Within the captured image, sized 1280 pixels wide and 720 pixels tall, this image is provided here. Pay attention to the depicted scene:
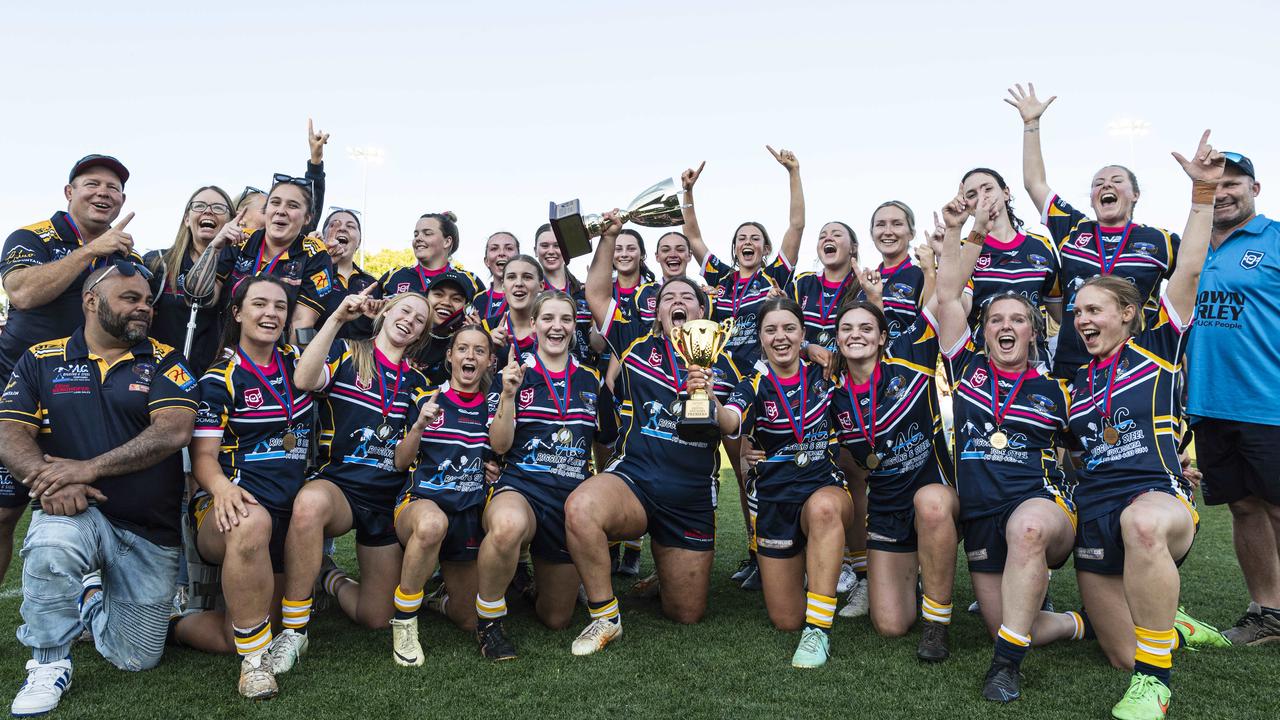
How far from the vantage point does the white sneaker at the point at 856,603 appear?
4996 millimetres

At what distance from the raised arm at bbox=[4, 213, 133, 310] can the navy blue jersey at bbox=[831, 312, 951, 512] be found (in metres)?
3.98

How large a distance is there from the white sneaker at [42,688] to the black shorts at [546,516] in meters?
2.07

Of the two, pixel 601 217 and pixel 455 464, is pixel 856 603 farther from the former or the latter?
pixel 601 217

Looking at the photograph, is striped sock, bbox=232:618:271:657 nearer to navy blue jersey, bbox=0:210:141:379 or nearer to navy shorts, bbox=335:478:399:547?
navy shorts, bbox=335:478:399:547

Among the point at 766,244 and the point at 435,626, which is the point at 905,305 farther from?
the point at 435,626

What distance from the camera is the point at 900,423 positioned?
4.69 meters

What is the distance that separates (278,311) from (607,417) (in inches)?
93.9

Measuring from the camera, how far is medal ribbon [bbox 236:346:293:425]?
14.1 ft

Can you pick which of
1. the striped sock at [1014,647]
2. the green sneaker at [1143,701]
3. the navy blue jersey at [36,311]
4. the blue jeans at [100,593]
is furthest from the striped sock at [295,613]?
the green sneaker at [1143,701]

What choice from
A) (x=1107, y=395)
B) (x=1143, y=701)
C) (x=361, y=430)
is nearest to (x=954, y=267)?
(x=1107, y=395)

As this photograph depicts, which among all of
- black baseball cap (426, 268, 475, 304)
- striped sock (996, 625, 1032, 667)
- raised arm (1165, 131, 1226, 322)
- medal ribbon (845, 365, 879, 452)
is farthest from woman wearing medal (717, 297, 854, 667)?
black baseball cap (426, 268, 475, 304)

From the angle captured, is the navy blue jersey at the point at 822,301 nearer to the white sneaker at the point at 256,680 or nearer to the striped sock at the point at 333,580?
the striped sock at the point at 333,580

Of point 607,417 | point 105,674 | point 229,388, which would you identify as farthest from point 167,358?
point 607,417

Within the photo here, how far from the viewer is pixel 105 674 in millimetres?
4035
